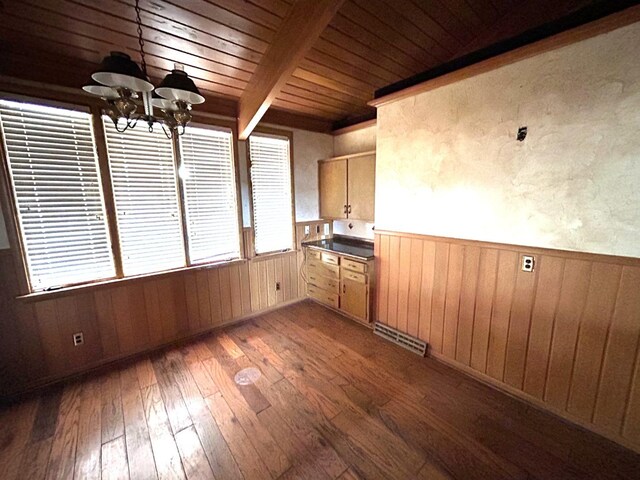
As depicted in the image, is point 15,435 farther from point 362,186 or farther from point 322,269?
point 362,186

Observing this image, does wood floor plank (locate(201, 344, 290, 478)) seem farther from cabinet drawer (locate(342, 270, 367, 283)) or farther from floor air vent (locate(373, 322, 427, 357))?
cabinet drawer (locate(342, 270, 367, 283))

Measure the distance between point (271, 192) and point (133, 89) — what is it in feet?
7.36

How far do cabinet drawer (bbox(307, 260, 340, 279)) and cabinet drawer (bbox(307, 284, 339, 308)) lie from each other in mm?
234

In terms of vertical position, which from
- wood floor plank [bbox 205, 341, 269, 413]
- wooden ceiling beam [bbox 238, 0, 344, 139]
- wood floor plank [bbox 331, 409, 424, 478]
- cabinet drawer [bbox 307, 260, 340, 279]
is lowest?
wood floor plank [bbox 205, 341, 269, 413]

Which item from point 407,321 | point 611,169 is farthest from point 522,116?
point 407,321

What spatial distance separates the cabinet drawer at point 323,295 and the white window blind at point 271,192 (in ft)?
2.39

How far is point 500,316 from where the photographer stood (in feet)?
7.00

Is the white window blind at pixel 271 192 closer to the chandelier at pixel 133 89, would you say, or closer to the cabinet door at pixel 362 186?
the cabinet door at pixel 362 186

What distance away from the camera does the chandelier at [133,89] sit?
1.22 metres

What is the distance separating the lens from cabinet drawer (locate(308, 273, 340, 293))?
11.5 feet

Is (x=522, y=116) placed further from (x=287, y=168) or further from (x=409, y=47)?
(x=287, y=168)

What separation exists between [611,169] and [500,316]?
1.20m

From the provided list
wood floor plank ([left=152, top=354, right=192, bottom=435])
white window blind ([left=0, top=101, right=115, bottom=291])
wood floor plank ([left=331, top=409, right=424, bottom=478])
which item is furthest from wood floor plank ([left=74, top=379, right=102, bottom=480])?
wood floor plank ([left=331, top=409, right=424, bottom=478])

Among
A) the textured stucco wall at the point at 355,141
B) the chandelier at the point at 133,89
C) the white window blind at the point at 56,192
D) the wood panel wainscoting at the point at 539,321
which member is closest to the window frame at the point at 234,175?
the white window blind at the point at 56,192
